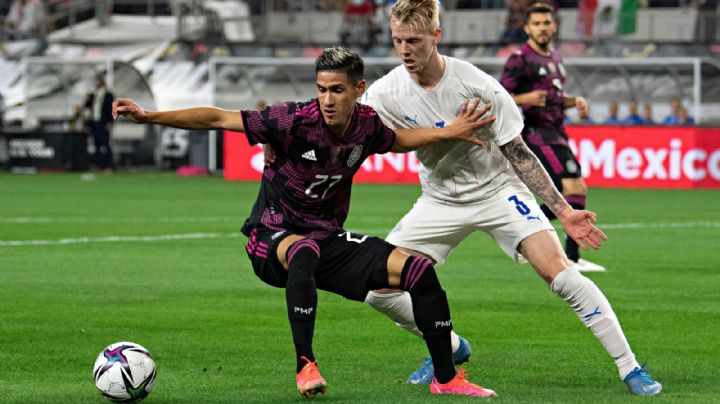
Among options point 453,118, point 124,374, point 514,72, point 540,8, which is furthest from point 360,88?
point 514,72

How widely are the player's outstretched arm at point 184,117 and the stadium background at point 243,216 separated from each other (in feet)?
4.36

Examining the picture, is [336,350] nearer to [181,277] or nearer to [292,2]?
[181,277]

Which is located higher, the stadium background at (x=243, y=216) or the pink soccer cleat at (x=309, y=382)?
the pink soccer cleat at (x=309, y=382)

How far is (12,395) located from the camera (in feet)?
23.0

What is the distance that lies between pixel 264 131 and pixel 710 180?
2030cm

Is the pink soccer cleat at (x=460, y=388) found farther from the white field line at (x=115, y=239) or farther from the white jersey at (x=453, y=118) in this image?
the white field line at (x=115, y=239)

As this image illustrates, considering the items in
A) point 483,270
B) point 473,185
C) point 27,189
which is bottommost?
point 27,189

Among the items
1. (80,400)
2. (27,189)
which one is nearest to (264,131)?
(80,400)

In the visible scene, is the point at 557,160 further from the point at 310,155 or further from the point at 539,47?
the point at 310,155

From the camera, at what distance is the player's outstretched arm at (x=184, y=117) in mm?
6906

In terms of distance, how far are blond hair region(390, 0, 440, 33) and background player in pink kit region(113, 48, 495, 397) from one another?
363 mm

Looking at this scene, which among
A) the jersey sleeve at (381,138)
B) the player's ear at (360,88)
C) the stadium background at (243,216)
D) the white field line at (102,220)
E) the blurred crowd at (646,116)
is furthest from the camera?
the blurred crowd at (646,116)

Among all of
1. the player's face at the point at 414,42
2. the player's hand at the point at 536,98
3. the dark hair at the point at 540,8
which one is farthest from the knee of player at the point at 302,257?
the dark hair at the point at 540,8

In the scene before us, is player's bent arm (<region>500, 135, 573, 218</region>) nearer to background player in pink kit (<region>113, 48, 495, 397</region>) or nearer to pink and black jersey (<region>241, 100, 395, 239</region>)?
background player in pink kit (<region>113, 48, 495, 397</region>)
